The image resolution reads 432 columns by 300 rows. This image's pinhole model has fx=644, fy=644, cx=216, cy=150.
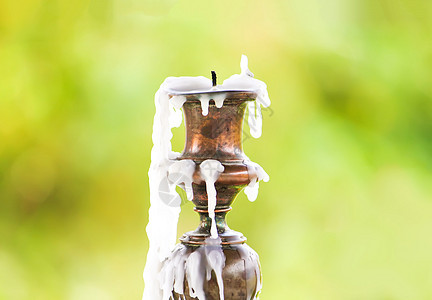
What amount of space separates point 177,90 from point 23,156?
1.91 m

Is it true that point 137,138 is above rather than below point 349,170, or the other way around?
above

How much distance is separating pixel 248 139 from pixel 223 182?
1.65 m

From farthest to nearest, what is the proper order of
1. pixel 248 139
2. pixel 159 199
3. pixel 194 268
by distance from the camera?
pixel 248 139 < pixel 159 199 < pixel 194 268

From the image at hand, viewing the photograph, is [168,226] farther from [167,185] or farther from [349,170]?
[349,170]

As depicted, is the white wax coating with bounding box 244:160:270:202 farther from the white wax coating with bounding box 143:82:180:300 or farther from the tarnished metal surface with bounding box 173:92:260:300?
the white wax coating with bounding box 143:82:180:300

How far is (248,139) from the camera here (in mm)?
2871

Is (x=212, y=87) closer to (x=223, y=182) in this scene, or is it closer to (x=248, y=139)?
(x=223, y=182)

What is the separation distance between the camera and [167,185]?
130 centimetres

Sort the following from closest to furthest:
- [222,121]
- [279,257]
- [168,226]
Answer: [222,121] → [168,226] → [279,257]

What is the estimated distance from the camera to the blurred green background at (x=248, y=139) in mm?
2896

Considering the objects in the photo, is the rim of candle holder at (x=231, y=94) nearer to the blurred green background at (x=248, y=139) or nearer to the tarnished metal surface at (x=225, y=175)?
the tarnished metal surface at (x=225, y=175)

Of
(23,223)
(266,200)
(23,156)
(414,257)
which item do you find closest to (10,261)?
(23,223)

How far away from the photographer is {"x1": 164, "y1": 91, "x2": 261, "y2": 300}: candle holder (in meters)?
1.21

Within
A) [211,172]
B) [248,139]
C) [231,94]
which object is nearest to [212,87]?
[231,94]
